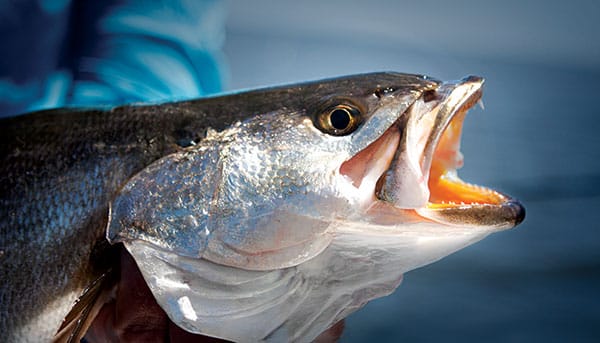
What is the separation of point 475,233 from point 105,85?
1.16 m

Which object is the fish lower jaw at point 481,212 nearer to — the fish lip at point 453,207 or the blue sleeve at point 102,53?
the fish lip at point 453,207

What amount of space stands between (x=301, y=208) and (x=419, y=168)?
12 cm

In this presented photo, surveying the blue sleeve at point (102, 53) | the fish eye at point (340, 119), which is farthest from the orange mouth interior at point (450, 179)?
the blue sleeve at point (102, 53)

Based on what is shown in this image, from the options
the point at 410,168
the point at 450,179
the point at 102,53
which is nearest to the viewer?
the point at 410,168

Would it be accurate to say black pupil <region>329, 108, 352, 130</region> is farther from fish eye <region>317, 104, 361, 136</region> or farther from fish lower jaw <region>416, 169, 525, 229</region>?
fish lower jaw <region>416, 169, 525, 229</region>

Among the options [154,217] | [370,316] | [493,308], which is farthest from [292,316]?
[493,308]

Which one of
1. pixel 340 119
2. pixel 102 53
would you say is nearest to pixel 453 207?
pixel 340 119

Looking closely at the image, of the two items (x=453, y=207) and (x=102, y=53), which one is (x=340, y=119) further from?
(x=102, y=53)

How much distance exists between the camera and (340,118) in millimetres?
556

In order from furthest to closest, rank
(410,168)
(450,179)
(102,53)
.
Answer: (102,53), (450,179), (410,168)

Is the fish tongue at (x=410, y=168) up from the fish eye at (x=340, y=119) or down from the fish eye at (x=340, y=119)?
down

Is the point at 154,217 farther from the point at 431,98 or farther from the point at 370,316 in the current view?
the point at 370,316

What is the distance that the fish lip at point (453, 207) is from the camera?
0.52 meters

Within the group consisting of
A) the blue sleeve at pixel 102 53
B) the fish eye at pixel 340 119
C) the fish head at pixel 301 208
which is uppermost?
the blue sleeve at pixel 102 53
